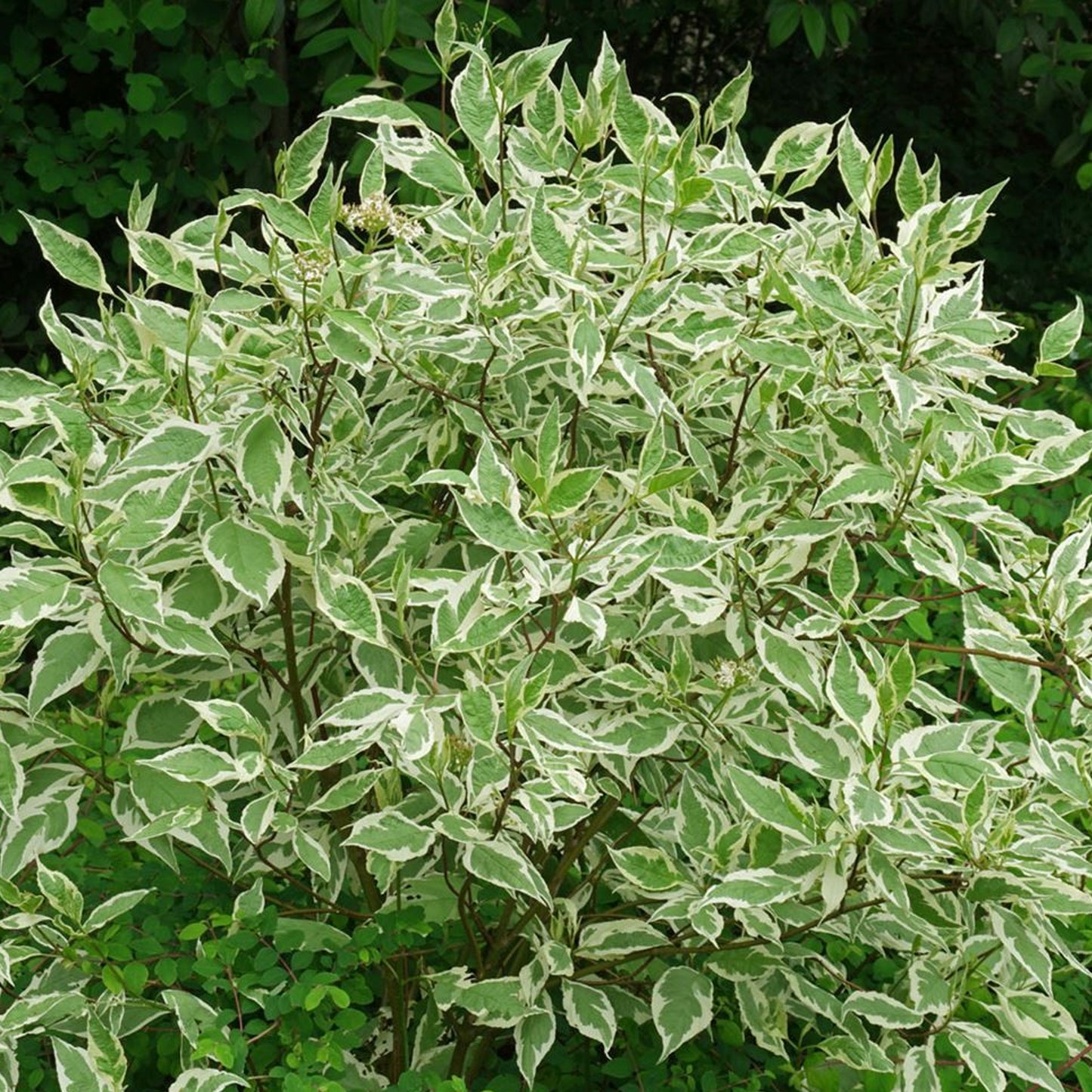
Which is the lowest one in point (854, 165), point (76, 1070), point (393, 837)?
point (76, 1070)

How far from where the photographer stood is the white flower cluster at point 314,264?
59.6 inches

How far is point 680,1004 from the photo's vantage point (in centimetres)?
174

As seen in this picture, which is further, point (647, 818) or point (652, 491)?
point (647, 818)

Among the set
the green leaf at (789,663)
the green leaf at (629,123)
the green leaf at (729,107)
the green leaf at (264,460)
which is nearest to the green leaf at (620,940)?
the green leaf at (789,663)

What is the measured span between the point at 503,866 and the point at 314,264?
2.09 ft

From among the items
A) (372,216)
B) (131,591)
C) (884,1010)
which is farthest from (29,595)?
(884,1010)

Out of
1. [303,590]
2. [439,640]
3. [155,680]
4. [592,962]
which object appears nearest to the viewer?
[439,640]

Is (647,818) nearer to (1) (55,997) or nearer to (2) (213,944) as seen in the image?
(2) (213,944)

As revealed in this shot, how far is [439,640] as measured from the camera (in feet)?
4.75

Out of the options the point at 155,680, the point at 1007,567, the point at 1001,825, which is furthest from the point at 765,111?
the point at 1001,825

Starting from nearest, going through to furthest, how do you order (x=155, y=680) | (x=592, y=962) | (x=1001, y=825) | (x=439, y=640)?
(x=439, y=640) < (x=1001, y=825) < (x=592, y=962) < (x=155, y=680)

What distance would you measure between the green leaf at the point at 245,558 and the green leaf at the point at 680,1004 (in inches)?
26.0

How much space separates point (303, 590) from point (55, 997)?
20.1 inches

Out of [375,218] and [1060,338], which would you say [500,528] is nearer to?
[375,218]
